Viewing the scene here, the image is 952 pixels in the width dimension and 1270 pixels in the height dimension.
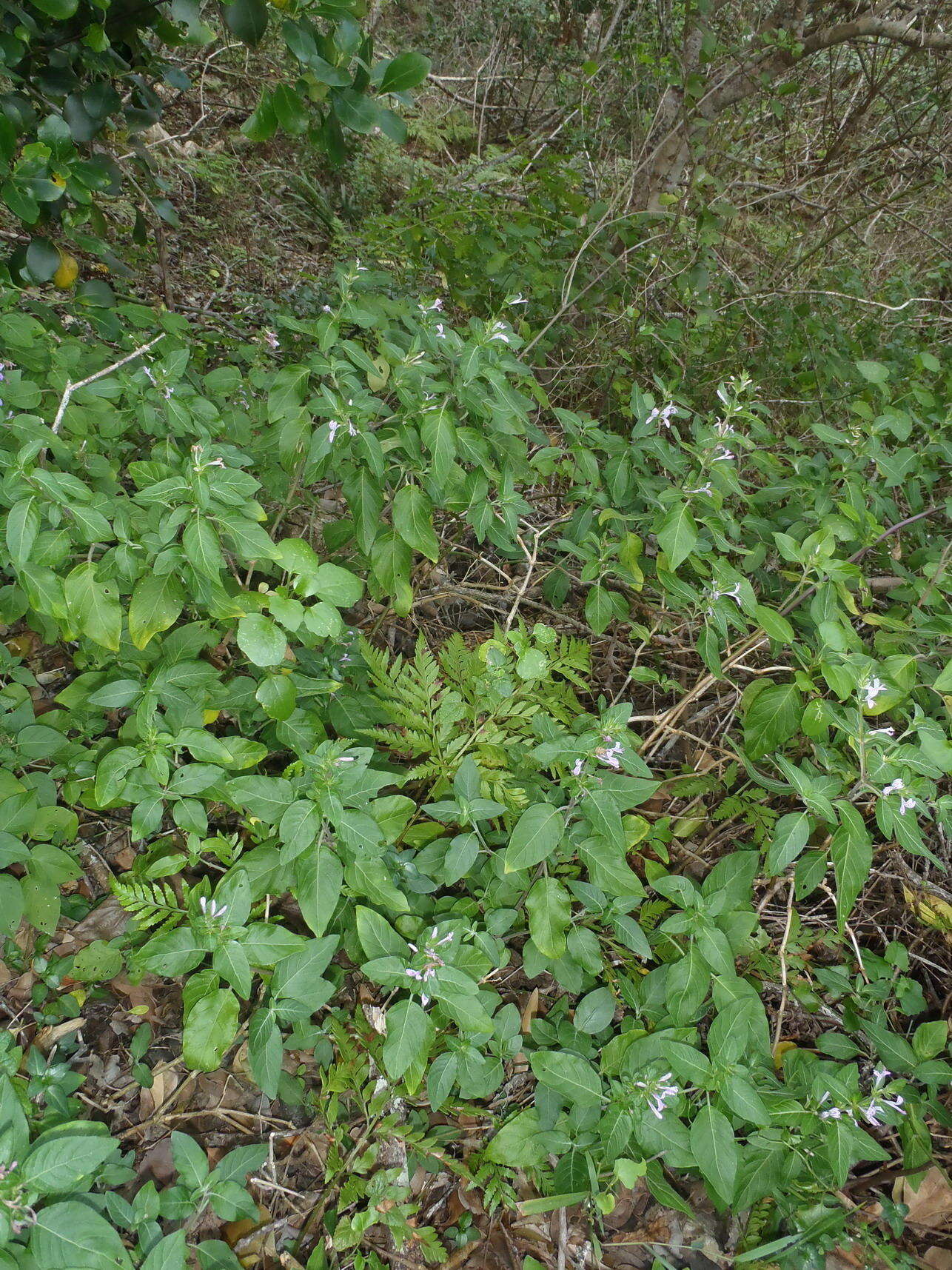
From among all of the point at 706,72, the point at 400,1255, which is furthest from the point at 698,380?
the point at 400,1255

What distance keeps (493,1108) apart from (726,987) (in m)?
0.76

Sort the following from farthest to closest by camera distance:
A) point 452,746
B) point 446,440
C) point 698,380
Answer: point 698,380 → point 452,746 → point 446,440

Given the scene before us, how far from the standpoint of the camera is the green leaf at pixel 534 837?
1.88 meters

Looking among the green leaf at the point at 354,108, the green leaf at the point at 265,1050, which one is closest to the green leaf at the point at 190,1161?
the green leaf at the point at 265,1050

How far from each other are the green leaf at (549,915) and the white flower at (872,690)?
0.94 m

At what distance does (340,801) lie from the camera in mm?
1851

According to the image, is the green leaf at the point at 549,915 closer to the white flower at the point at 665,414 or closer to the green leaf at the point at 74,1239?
the green leaf at the point at 74,1239

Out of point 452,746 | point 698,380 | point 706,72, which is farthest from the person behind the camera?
point 706,72

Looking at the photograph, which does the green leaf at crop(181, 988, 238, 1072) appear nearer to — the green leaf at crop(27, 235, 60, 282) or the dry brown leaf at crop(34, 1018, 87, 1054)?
the dry brown leaf at crop(34, 1018, 87, 1054)

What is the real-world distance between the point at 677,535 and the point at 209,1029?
1722mm

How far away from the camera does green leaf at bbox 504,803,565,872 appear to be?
1878 millimetres

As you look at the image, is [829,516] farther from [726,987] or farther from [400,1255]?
[400,1255]

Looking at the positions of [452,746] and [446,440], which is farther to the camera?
[452,746]

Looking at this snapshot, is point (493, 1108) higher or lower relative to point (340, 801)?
lower
